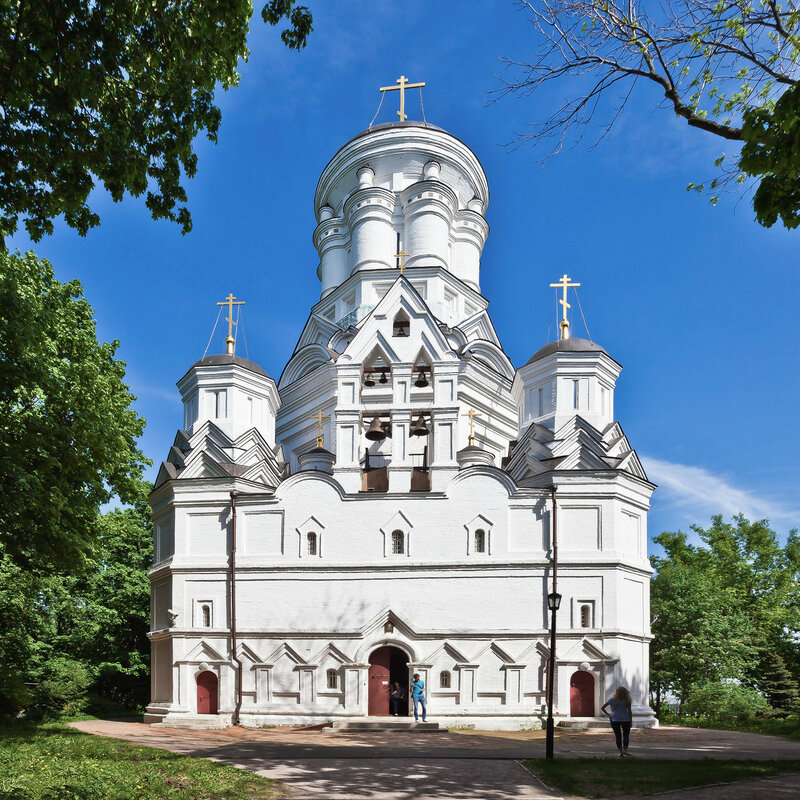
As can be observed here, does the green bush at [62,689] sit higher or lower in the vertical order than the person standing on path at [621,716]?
lower

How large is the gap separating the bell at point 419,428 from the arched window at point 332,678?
7720 mm

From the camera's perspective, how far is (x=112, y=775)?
11320 mm

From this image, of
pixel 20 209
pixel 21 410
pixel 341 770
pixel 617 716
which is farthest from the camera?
pixel 21 410

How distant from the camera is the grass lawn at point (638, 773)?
12.1 m

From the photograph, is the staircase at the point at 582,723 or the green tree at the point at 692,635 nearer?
the staircase at the point at 582,723

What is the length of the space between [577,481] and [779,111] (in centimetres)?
1898

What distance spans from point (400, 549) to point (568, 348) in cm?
905

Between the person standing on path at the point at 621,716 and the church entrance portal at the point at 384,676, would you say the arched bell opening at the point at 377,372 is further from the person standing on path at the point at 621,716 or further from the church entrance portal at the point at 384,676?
the person standing on path at the point at 621,716

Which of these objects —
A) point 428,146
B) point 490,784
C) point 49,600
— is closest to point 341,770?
point 490,784


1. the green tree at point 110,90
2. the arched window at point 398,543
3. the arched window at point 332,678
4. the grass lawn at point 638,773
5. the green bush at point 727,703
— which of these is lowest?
the green bush at point 727,703

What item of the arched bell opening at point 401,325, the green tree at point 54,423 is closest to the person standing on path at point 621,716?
the green tree at point 54,423

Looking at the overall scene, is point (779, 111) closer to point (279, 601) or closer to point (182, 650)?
point (279, 601)

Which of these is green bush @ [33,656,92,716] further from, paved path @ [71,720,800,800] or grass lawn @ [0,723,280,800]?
grass lawn @ [0,723,280,800]

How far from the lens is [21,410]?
16.5 m
